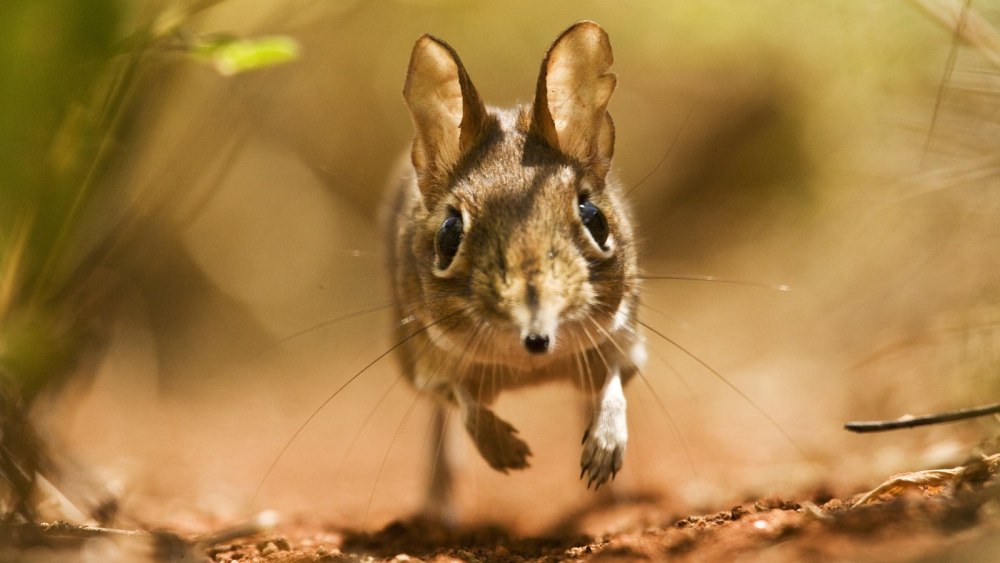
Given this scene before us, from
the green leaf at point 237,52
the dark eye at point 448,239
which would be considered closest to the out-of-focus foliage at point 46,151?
the green leaf at point 237,52

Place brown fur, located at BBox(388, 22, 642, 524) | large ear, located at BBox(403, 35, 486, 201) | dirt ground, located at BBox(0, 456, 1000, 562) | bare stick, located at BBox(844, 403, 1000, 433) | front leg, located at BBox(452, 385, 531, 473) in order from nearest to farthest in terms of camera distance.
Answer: dirt ground, located at BBox(0, 456, 1000, 562) → bare stick, located at BBox(844, 403, 1000, 433) → brown fur, located at BBox(388, 22, 642, 524) → large ear, located at BBox(403, 35, 486, 201) → front leg, located at BBox(452, 385, 531, 473)

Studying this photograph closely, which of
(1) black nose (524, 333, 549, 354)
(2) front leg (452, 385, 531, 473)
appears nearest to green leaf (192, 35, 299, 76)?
(1) black nose (524, 333, 549, 354)

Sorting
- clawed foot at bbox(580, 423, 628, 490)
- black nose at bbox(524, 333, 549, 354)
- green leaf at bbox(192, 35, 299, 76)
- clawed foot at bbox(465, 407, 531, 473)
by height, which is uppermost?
green leaf at bbox(192, 35, 299, 76)

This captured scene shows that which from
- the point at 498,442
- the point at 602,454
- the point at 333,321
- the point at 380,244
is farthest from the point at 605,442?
the point at 380,244

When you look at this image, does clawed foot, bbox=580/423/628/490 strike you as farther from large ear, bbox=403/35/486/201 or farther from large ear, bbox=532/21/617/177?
large ear, bbox=403/35/486/201

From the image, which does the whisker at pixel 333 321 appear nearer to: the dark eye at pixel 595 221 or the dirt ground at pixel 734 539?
the dirt ground at pixel 734 539

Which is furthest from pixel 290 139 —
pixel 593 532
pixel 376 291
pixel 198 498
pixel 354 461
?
pixel 593 532

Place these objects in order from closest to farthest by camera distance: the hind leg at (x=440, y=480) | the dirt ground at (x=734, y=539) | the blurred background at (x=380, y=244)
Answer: the dirt ground at (x=734, y=539)
the blurred background at (x=380, y=244)
the hind leg at (x=440, y=480)
